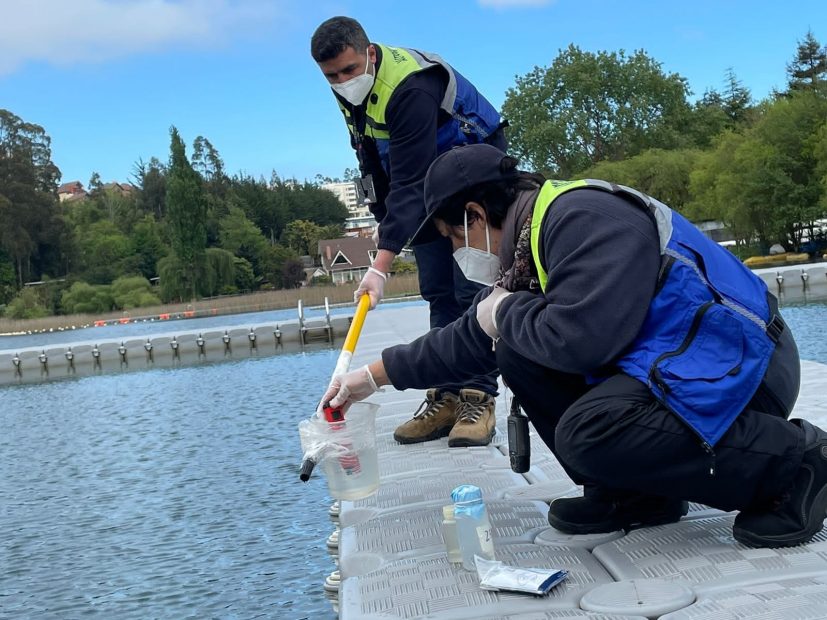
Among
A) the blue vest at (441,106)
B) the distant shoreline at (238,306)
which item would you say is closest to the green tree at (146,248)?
the distant shoreline at (238,306)

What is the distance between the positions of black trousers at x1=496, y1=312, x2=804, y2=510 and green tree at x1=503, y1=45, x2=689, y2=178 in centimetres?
6222

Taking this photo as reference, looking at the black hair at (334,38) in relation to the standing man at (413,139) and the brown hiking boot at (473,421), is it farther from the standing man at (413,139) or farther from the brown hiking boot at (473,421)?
the brown hiking boot at (473,421)

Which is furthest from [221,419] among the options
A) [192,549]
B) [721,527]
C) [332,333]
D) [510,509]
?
[332,333]

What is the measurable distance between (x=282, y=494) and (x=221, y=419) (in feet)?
13.3

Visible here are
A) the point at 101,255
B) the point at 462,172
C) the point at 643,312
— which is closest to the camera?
the point at 643,312

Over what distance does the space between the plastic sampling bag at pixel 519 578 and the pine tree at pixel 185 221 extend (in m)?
66.8

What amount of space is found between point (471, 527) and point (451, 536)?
77 millimetres

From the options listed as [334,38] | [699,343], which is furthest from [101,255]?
[699,343]

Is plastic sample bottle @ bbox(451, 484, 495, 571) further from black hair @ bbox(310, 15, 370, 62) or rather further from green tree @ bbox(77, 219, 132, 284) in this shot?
green tree @ bbox(77, 219, 132, 284)

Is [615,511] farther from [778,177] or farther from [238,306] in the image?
[238,306]

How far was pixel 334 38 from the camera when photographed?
4.05 meters

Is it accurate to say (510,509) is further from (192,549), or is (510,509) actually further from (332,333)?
(332,333)


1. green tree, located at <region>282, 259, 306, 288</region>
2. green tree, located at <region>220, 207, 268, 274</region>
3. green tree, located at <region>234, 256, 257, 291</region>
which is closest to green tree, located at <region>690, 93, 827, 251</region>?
green tree, located at <region>282, 259, 306, 288</region>

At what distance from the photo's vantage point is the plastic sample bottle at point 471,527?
255 cm
